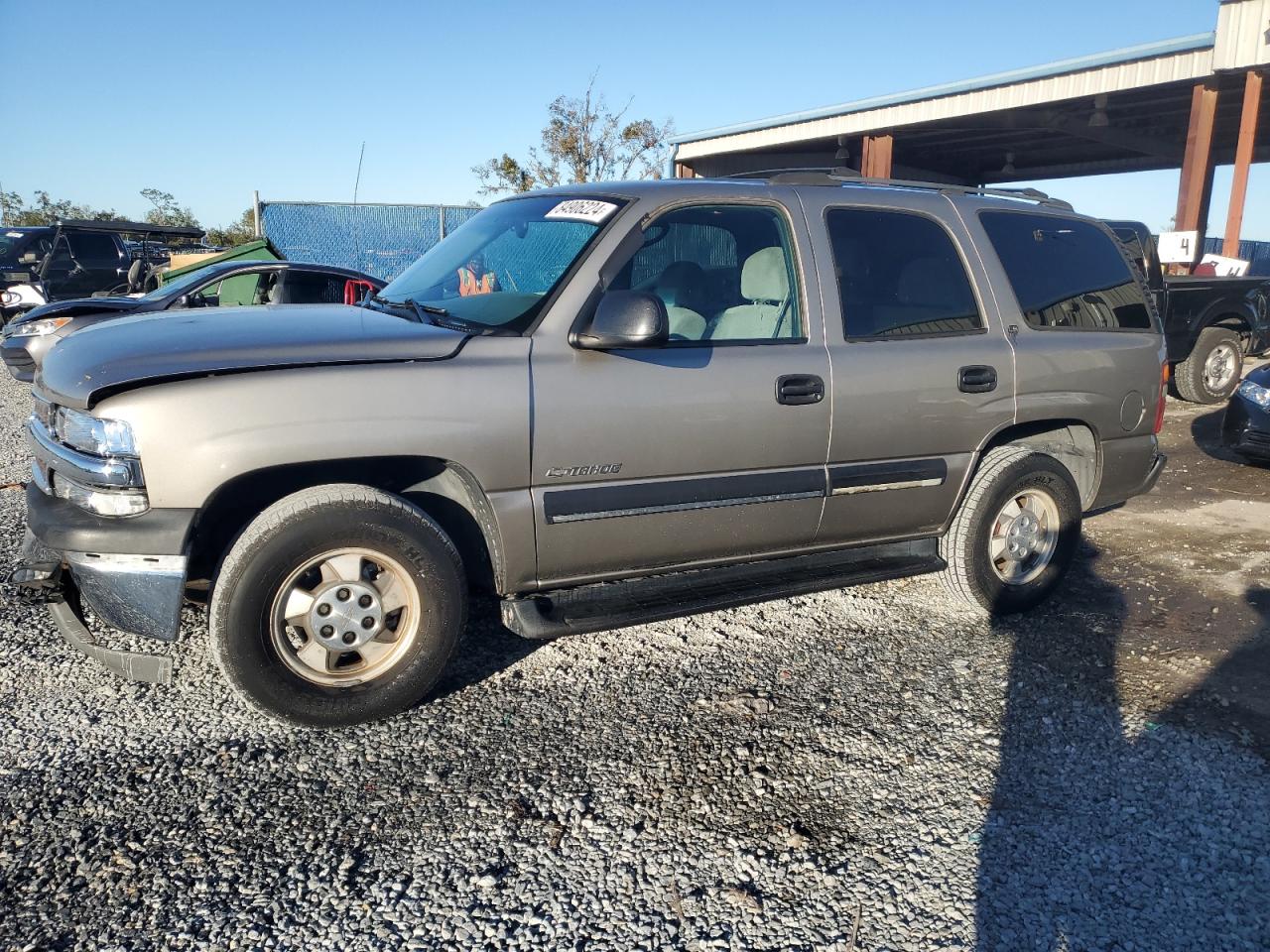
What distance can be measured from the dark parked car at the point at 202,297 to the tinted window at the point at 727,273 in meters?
5.77

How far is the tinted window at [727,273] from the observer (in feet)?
11.8

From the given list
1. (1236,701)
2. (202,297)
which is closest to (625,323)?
(1236,701)

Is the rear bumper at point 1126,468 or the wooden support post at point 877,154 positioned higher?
the wooden support post at point 877,154

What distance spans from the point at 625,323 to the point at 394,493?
1023 millimetres

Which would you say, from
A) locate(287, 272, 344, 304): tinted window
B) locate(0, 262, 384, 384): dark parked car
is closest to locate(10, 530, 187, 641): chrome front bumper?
locate(0, 262, 384, 384): dark parked car

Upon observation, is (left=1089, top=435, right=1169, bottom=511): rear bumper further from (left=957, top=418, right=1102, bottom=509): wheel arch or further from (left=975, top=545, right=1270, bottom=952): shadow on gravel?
(left=975, top=545, right=1270, bottom=952): shadow on gravel

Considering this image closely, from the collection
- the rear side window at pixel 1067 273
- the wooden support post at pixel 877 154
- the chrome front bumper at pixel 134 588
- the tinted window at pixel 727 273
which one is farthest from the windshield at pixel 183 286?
the wooden support post at pixel 877 154

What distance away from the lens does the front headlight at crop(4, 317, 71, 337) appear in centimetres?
895

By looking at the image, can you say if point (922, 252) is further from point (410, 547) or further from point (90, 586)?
point (90, 586)

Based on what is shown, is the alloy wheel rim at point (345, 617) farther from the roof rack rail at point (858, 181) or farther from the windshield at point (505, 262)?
the roof rack rail at point (858, 181)

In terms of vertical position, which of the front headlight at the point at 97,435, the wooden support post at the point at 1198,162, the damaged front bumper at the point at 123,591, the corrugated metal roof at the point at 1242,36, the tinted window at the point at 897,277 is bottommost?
the damaged front bumper at the point at 123,591

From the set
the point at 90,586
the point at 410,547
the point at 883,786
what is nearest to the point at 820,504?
the point at 883,786

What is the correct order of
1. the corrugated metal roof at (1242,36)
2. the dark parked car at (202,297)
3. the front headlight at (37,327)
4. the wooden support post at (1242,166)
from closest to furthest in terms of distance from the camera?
the dark parked car at (202,297), the front headlight at (37,327), the corrugated metal roof at (1242,36), the wooden support post at (1242,166)

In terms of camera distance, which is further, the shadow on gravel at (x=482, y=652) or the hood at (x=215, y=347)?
the shadow on gravel at (x=482, y=652)
